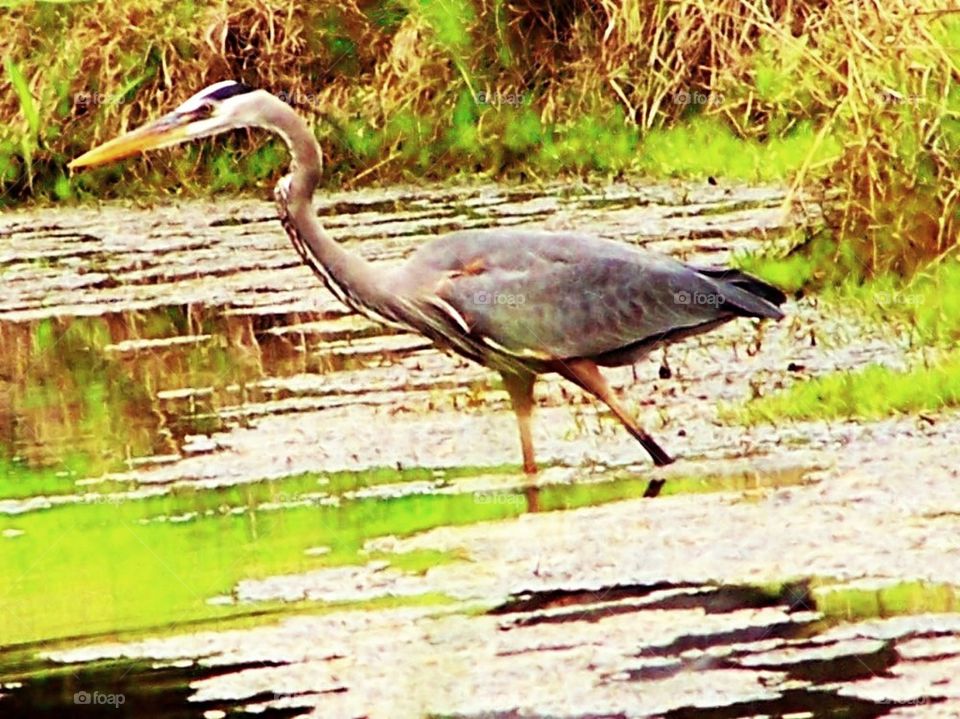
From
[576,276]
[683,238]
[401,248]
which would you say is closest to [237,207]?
[401,248]

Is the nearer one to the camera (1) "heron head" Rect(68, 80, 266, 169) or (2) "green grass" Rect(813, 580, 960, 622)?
(2) "green grass" Rect(813, 580, 960, 622)

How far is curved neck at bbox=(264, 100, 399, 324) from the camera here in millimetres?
6965

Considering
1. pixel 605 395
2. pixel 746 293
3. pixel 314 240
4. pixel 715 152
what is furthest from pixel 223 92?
pixel 715 152

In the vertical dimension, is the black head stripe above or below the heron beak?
above

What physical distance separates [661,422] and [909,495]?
5.06ft

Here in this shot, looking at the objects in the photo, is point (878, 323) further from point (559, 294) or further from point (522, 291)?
point (522, 291)

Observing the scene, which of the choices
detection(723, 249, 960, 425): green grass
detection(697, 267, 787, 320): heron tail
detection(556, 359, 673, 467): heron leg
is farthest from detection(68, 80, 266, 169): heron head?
detection(723, 249, 960, 425): green grass

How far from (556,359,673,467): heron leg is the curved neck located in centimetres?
55

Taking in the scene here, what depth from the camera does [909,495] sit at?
597 centimetres

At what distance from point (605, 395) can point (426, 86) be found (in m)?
7.43

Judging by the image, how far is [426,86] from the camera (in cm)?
1402

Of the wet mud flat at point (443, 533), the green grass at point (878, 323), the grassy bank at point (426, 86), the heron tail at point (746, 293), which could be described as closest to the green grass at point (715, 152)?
the grassy bank at point (426, 86)

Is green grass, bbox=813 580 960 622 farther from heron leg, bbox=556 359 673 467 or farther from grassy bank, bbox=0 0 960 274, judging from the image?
grassy bank, bbox=0 0 960 274

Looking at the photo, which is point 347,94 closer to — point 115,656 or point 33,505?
point 33,505
